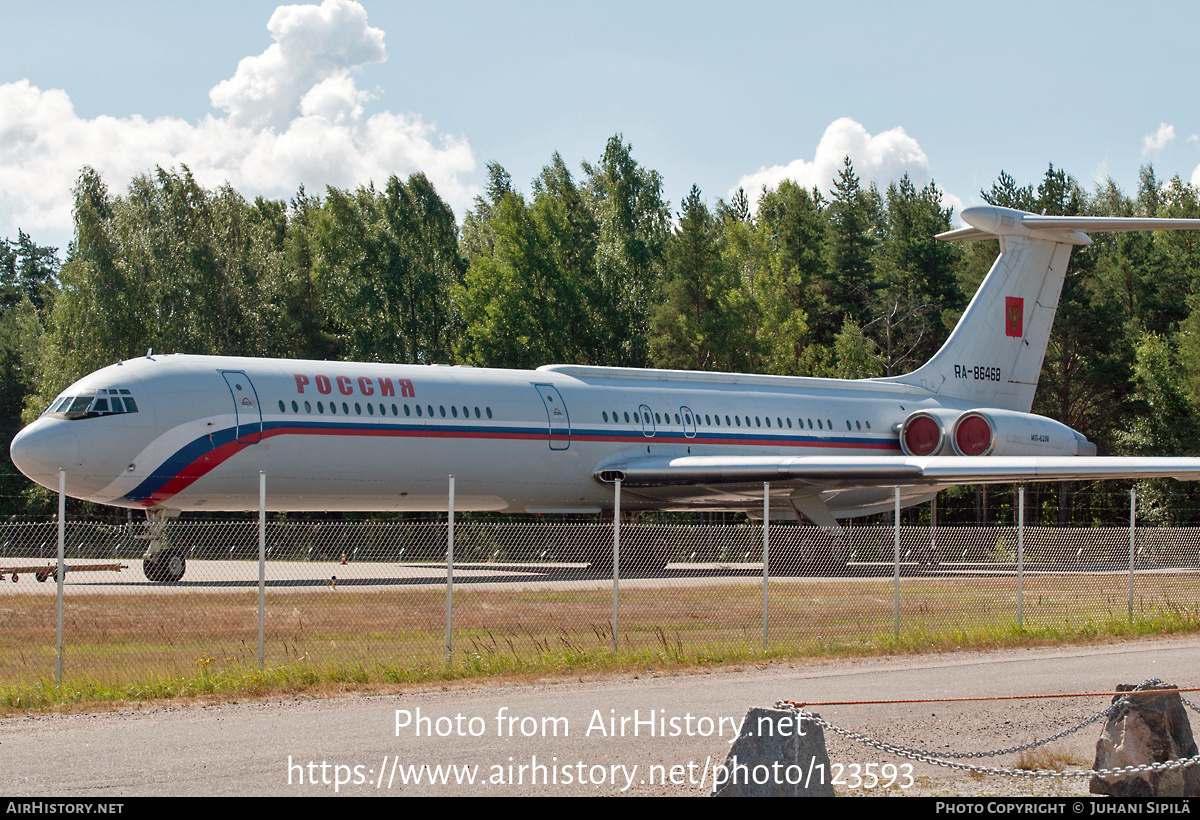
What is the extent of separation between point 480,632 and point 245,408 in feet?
30.7

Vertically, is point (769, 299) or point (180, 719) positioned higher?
point (769, 299)

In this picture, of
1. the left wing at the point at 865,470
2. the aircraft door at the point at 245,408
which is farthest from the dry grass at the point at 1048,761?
the left wing at the point at 865,470

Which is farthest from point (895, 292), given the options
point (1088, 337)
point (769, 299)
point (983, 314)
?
point (983, 314)

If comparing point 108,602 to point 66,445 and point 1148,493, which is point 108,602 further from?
point 1148,493

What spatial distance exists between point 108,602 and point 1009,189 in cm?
4531

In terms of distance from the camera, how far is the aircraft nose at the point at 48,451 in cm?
2073

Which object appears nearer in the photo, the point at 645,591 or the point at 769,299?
the point at 645,591

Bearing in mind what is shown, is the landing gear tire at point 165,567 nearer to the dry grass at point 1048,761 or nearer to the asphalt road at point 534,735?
the asphalt road at point 534,735

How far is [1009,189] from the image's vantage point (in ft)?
174

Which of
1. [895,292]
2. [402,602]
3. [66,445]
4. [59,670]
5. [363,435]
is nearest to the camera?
[59,670]

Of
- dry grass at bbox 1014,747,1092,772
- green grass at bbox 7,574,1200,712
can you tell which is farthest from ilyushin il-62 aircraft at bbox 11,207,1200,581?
dry grass at bbox 1014,747,1092,772

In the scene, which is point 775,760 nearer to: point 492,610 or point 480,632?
point 480,632

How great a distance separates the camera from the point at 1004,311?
118 feet

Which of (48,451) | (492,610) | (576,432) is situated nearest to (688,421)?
(576,432)
